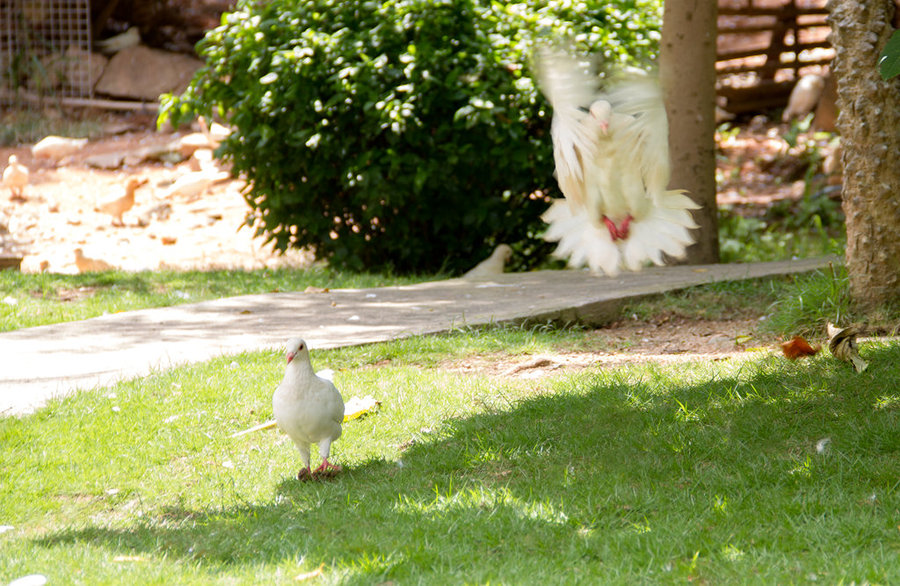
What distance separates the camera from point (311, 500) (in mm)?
3873

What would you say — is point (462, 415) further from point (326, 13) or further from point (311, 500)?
point (326, 13)

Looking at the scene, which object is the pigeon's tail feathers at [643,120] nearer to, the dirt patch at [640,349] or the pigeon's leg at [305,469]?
the dirt patch at [640,349]

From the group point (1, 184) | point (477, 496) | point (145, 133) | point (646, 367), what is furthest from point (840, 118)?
point (145, 133)

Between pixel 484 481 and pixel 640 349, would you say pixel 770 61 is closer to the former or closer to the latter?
pixel 640 349

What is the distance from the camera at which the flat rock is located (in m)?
17.0

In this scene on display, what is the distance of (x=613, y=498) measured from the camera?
12.1 ft

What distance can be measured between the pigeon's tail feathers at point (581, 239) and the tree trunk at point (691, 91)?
3.28 m

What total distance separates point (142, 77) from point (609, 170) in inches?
556

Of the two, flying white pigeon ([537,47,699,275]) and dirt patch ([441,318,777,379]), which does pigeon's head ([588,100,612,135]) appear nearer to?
flying white pigeon ([537,47,699,275])

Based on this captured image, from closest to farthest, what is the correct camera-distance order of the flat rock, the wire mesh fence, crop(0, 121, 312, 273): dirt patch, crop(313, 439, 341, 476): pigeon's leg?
crop(313, 439, 341, 476): pigeon's leg, crop(0, 121, 312, 273): dirt patch, the wire mesh fence, the flat rock

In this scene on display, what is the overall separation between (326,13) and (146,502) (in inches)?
217

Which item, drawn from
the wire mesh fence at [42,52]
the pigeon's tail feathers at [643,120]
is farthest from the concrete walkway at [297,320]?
the wire mesh fence at [42,52]

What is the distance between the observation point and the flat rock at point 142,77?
55.8 ft

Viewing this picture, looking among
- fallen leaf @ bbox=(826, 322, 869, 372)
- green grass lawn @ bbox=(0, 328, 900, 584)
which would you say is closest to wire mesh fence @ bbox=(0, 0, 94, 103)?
green grass lawn @ bbox=(0, 328, 900, 584)
